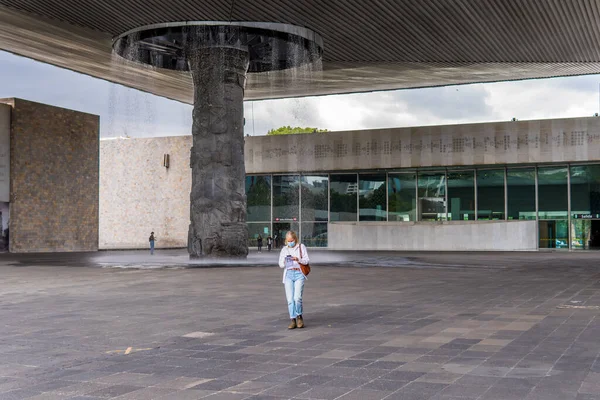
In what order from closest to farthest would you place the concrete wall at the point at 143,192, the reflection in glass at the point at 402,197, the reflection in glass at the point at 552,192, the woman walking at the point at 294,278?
the woman walking at the point at 294,278 → the reflection in glass at the point at 552,192 → the reflection in glass at the point at 402,197 → the concrete wall at the point at 143,192

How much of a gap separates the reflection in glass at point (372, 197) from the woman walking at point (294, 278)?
103ft

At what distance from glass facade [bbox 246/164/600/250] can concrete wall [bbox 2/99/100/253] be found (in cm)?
1014

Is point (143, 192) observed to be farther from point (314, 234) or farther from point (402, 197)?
point (402, 197)

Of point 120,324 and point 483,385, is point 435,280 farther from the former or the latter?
point 483,385

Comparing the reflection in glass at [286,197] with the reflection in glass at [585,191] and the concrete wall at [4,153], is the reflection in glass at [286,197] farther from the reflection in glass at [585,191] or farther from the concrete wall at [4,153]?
the concrete wall at [4,153]

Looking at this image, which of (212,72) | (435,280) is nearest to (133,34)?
(212,72)

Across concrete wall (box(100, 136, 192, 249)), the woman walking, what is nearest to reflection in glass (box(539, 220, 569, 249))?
concrete wall (box(100, 136, 192, 249))

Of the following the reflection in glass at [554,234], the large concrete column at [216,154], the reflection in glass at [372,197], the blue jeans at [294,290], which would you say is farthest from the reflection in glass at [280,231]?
the blue jeans at [294,290]

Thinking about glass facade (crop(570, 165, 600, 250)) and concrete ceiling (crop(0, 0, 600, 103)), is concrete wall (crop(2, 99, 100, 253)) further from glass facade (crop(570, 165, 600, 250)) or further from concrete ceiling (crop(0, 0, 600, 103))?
glass facade (crop(570, 165, 600, 250))

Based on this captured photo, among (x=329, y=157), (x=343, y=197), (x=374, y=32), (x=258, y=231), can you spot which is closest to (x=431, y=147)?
(x=329, y=157)

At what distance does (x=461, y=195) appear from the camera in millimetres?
39250

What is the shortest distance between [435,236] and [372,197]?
441 centimetres

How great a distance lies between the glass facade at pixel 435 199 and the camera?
36812 mm

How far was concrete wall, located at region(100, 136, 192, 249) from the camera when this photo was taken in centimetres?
4438
